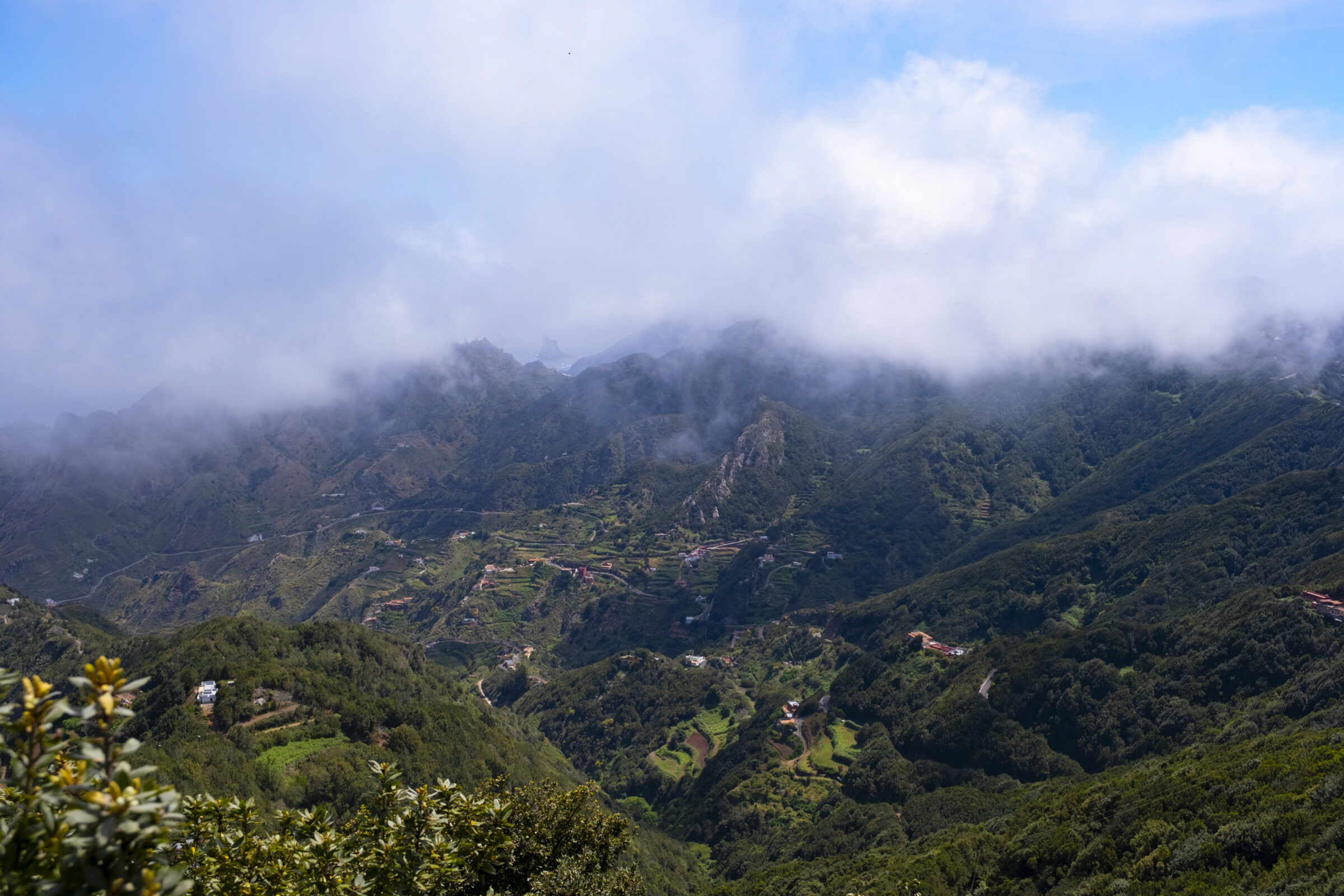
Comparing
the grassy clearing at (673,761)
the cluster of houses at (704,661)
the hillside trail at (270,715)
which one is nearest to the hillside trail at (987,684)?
the grassy clearing at (673,761)

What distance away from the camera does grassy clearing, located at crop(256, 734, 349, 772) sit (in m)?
72.7

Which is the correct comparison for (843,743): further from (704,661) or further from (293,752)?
(293,752)

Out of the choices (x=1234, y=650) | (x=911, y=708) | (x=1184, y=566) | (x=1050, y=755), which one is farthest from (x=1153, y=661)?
(x=1184, y=566)

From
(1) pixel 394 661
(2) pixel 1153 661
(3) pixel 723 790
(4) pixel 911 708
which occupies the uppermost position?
(1) pixel 394 661

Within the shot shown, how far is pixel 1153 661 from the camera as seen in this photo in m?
101

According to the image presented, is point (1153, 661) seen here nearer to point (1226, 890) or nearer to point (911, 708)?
point (911, 708)

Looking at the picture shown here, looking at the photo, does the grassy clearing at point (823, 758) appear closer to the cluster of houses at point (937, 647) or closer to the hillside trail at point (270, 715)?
the cluster of houses at point (937, 647)

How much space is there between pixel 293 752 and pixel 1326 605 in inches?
5001

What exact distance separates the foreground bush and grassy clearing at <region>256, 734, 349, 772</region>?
58.6m

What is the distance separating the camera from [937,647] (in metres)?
136

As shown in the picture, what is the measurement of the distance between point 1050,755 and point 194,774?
10186 centimetres

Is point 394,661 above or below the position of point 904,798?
above

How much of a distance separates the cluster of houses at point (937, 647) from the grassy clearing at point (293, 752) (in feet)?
343

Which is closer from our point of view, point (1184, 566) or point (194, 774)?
point (194, 774)
